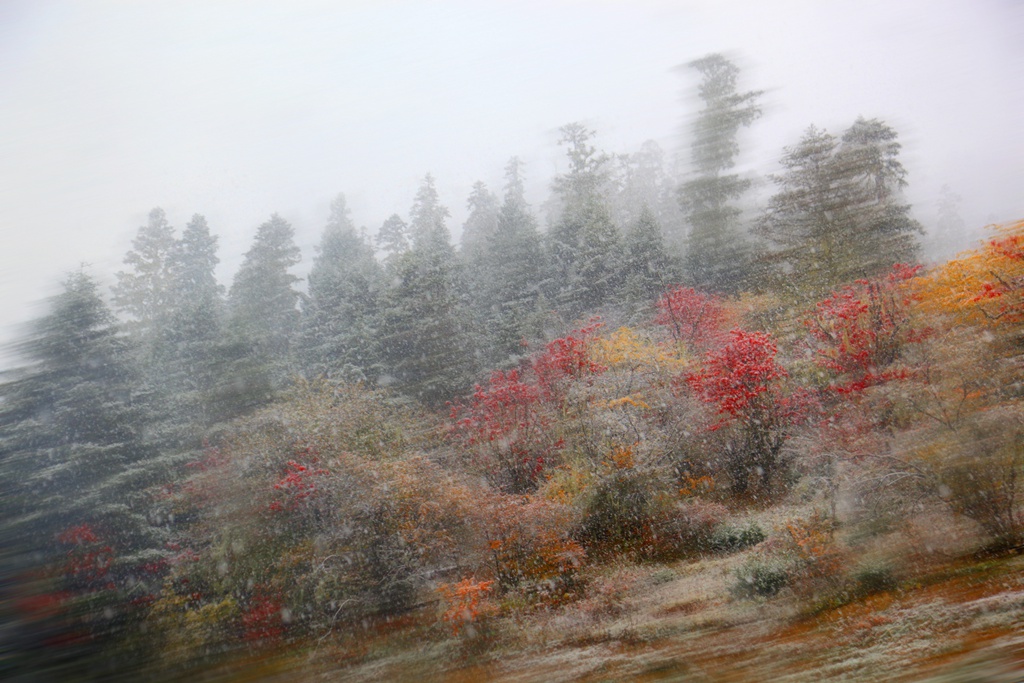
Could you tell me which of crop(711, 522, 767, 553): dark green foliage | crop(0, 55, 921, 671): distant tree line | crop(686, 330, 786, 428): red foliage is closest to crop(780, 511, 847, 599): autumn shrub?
crop(711, 522, 767, 553): dark green foliage

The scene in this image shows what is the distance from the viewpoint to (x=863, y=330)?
4707mm

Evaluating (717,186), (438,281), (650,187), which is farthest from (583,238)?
(438,281)

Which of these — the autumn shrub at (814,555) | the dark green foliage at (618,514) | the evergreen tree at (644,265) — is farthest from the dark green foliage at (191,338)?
the autumn shrub at (814,555)

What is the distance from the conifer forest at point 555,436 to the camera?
8.61 ft

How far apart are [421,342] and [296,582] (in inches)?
99.0

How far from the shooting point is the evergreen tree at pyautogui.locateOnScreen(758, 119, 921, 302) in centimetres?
496

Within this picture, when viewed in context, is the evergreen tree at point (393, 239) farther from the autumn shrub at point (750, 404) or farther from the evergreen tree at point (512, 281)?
the autumn shrub at point (750, 404)

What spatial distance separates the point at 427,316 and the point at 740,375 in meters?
3.24

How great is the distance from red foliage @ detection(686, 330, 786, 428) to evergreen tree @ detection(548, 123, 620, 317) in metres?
1.54

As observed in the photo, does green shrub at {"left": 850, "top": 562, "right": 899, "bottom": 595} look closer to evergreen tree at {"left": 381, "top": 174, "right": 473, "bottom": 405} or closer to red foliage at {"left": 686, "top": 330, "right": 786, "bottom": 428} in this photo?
red foliage at {"left": 686, "top": 330, "right": 786, "bottom": 428}

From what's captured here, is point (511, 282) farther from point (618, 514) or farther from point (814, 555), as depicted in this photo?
point (814, 555)

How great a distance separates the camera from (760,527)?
3.59 m

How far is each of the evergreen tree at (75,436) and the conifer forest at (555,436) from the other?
27 millimetres

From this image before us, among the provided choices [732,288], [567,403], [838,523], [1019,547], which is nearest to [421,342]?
[567,403]
